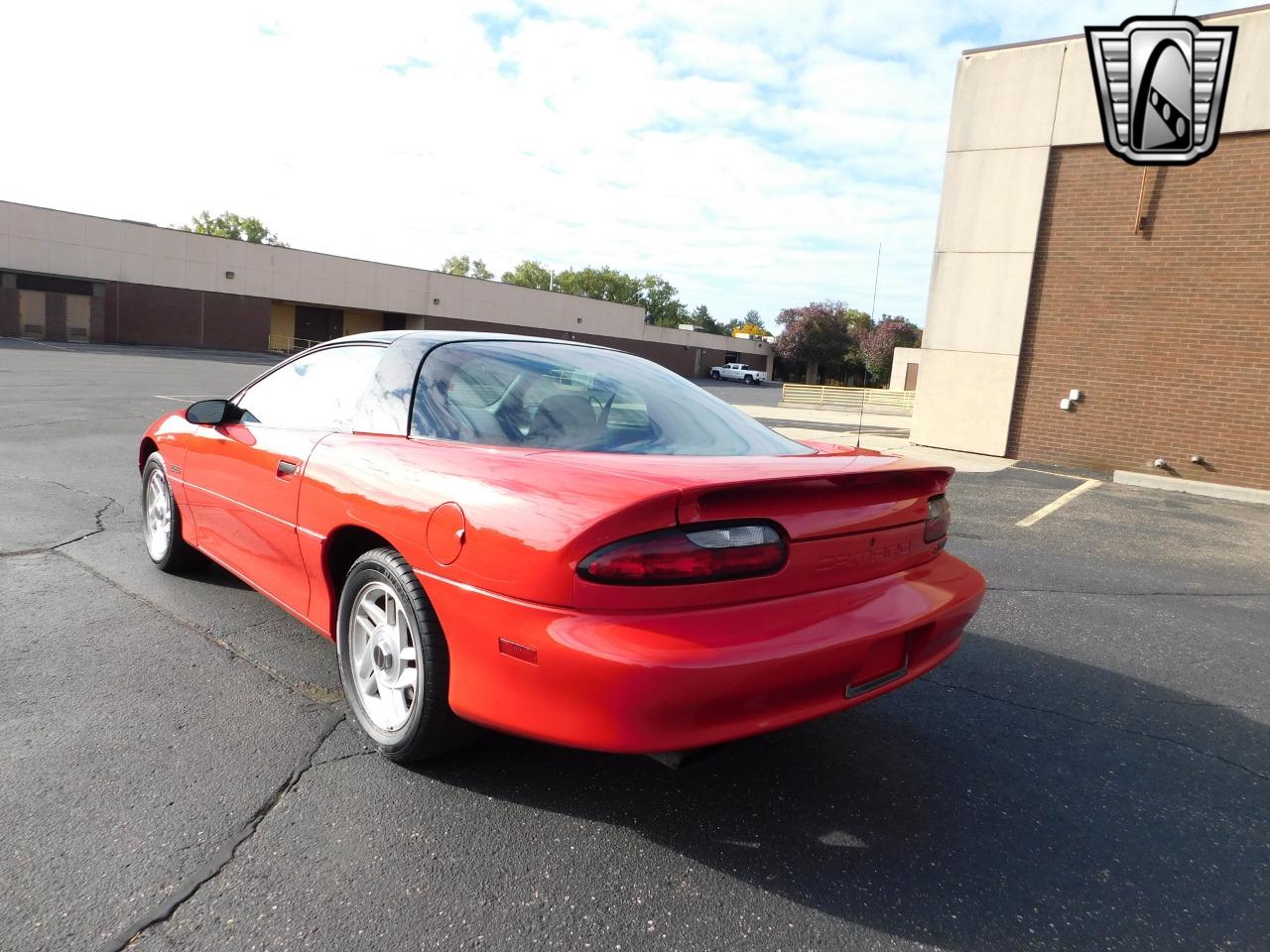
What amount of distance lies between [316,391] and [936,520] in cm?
256

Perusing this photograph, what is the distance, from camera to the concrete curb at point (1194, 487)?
34.5ft

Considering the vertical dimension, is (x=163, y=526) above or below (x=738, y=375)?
below

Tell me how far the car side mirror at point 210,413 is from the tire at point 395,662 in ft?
4.75

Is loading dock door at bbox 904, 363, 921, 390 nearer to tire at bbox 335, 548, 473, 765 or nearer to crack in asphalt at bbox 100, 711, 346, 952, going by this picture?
tire at bbox 335, 548, 473, 765

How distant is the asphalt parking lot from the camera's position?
202cm

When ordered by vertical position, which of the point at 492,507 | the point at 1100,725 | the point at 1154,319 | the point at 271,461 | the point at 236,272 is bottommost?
the point at 1100,725

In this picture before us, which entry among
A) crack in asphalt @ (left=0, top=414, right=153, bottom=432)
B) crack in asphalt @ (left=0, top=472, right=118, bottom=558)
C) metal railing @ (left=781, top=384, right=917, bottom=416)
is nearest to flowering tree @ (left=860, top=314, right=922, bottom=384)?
metal railing @ (left=781, top=384, right=917, bottom=416)

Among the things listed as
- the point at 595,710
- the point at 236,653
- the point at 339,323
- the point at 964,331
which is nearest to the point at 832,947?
the point at 595,710

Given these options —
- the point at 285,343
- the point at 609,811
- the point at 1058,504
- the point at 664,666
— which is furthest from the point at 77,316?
the point at 664,666

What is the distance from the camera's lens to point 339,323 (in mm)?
45906

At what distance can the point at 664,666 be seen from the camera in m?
2.03

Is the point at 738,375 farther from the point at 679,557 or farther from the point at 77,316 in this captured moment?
the point at 679,557

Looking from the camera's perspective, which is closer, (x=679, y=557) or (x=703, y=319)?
(x=679, y=557)
